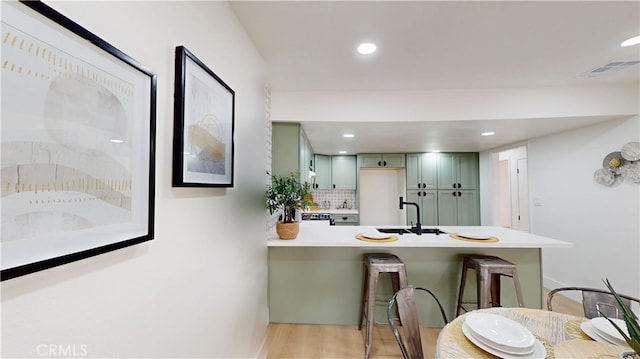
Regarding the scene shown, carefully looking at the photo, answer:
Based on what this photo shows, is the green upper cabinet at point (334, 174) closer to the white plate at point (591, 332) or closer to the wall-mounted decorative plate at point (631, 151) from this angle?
the wall-mounted decorative plate at point (631, 151)

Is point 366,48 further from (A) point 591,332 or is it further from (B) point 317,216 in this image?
(B) point 317,216

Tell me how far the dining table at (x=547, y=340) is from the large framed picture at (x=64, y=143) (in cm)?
124

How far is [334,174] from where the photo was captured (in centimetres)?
549

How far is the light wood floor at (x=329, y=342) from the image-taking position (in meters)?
2.12

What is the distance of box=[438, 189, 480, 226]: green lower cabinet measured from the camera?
517 cm

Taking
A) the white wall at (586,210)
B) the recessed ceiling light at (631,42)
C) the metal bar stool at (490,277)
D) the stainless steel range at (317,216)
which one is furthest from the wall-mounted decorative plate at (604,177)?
the stainless steel range at (317,216)

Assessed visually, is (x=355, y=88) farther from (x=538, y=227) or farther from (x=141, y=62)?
(x=538, y=227)

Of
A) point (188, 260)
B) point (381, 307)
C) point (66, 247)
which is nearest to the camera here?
point (66, 247)

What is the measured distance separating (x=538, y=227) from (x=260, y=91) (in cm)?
417

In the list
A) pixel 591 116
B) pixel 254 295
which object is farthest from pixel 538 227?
pixel 254 295

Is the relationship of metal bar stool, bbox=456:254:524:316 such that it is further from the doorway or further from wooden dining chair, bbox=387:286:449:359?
the doorway

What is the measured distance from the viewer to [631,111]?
259 centimetres

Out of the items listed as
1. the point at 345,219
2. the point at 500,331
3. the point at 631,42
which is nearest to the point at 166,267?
the point at 500,331

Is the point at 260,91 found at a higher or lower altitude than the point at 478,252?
higher
